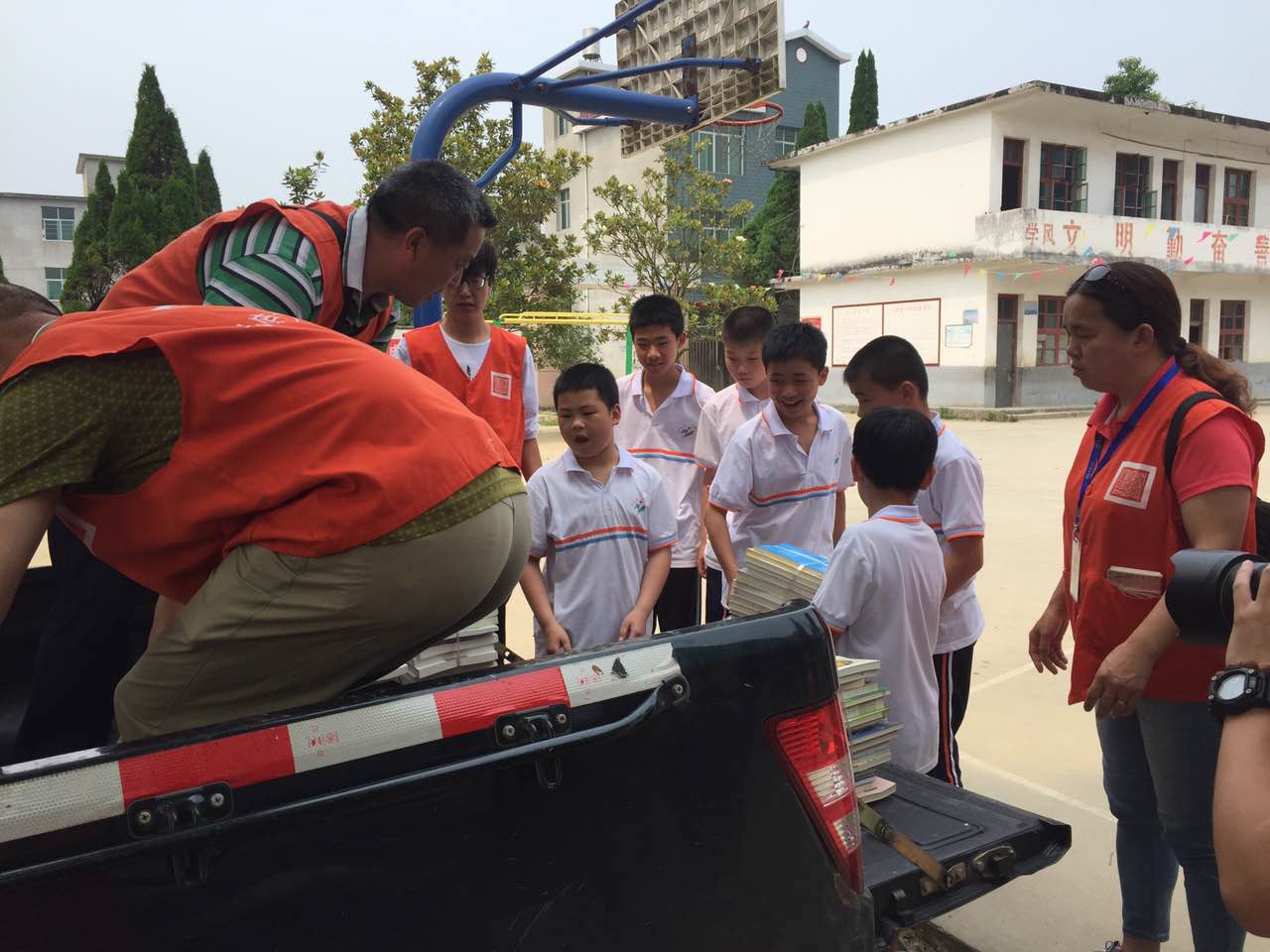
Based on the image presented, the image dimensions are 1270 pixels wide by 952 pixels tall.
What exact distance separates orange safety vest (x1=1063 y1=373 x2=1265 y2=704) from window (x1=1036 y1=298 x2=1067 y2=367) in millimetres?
20695

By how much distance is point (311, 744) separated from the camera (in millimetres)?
1010

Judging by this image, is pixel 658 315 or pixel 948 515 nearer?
pixel 948 515

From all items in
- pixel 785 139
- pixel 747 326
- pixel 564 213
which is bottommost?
pixel 747 326

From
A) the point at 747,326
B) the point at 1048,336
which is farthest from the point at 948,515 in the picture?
the point at 1048,336

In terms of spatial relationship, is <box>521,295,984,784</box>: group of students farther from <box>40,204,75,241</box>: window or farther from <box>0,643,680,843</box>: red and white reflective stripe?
<box>40,204,75,241</box>: window

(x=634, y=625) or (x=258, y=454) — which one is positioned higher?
(x=258, y=454)

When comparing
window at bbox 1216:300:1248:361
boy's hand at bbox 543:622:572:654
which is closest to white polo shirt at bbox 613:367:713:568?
boy's hand at bbox 543:622:572:654

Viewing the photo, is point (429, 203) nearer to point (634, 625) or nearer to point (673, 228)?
point (634, 625)

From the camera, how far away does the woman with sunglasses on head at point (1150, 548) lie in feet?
6.44

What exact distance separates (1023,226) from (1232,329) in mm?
9195

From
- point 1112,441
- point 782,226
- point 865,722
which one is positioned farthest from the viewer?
point 782,226

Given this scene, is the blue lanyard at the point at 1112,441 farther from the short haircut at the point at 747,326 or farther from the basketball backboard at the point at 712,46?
the basketball backboard at the point at 712,46

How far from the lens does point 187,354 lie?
1229mm

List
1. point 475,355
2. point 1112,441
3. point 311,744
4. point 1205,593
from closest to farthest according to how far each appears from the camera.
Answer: point 311,744 < point 1205,593 < point 1112,441 < point 475,355
